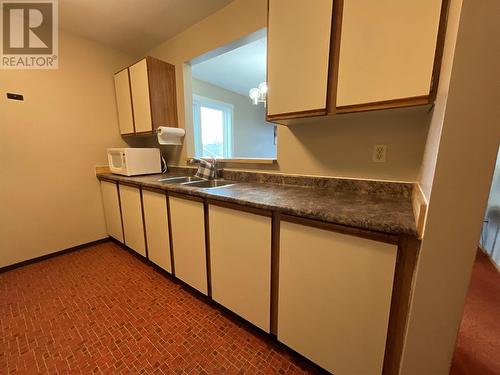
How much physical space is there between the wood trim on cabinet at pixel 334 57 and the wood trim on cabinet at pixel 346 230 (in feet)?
1.92

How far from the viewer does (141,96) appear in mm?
2166

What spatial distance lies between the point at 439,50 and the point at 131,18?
93.4 inches

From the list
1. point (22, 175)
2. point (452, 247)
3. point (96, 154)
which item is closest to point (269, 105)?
point (452, 247)

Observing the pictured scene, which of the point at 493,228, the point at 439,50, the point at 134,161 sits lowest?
the point at 493,228

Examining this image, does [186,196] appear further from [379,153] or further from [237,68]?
[237,68]

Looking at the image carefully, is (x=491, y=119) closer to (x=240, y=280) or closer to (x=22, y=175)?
(x=240, y=280)

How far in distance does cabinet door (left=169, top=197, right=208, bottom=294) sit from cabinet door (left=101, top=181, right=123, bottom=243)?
1121 millimetres

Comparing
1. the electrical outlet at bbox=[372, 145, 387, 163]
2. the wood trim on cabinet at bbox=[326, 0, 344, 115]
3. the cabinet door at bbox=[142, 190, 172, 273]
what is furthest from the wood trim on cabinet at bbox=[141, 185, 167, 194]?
the electrical outlet at bbox=[372, 145, 387, 163]

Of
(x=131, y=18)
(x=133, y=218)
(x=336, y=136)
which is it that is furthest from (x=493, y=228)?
(x=131, y=18)

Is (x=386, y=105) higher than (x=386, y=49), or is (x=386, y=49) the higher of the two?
(x=386, y=49)

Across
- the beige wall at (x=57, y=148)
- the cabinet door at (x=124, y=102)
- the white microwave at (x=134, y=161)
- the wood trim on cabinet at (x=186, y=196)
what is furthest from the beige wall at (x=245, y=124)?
the wood trim on cabinet at (x=186, y=196)

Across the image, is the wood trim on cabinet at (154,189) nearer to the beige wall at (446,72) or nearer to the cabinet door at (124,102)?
the cabinet door at (124,102)

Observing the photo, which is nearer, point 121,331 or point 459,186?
point 459,186

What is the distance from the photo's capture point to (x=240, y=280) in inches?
48.7
